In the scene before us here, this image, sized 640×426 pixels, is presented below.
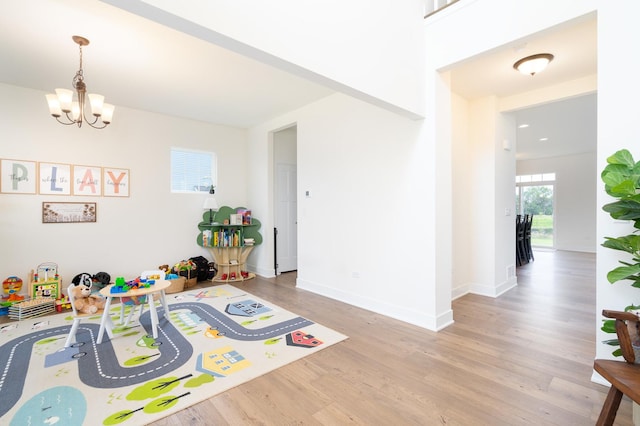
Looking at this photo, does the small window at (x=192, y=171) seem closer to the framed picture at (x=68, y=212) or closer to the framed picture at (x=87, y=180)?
Result: the framed picture at (x=87, y=180)

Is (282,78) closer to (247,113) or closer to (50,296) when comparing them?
(247,113)

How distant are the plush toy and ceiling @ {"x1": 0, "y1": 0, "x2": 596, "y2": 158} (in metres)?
2.35

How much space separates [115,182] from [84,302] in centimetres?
240

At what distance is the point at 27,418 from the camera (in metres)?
1.77

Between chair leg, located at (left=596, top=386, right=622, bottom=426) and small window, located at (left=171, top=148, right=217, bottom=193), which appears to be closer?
chair leg, located at (left=596, top=386, right=622, bottom=426)

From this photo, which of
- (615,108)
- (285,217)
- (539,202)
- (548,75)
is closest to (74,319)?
(285,217)

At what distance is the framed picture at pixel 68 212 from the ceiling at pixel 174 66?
1.49 metres

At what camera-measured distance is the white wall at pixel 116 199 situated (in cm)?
390

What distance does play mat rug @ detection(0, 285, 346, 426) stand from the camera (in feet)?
6.16

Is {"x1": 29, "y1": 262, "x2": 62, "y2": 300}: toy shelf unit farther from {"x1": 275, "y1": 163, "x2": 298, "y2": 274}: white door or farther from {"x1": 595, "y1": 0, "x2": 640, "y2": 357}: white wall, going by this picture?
{"x1": 595, "y1": 0, "x2": 640, "y2": 357}: white wall

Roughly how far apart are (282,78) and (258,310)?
9.34 ft

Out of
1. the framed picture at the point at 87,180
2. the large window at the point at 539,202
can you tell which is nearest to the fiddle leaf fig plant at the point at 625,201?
the framed picture at the point at 87,180

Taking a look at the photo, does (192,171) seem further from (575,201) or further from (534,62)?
(575,201)

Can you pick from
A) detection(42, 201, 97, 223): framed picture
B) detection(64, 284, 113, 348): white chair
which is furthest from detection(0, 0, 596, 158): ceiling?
detection(64, 284, 113, 348): white chair
